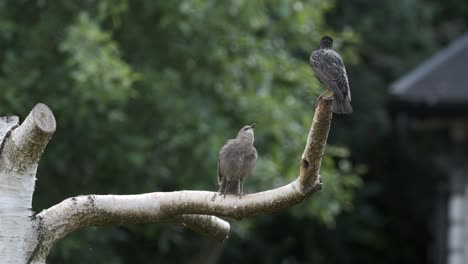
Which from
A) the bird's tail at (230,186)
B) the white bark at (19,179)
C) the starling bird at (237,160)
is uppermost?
the starling bird at (237,160)

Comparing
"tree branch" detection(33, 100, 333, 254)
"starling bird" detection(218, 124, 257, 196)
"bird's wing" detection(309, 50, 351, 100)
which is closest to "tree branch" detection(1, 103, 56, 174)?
"tree branch" detection(33, 100, 333, 254)

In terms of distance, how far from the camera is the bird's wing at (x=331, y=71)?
256 inches

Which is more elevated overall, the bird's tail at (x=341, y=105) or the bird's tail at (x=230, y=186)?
the bird's tail at (x=230, y=186)

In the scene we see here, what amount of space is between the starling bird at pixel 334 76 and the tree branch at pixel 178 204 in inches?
10.1

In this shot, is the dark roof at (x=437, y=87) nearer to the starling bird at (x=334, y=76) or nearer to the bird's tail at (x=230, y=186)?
the bird's tail at (x=230, y=186)

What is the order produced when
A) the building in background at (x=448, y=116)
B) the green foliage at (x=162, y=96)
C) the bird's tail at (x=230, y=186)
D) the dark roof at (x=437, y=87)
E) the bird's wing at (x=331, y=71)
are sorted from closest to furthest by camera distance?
the bird's wing at (x=331, y=71)
the bird's tail at (x=230, y=186)
the green foliage at (x=162, y=96)
the dark roof at (x=437, y=87)
the building in background at (x=448, y=116)

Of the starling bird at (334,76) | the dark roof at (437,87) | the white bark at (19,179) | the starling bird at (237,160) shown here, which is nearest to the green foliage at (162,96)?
the dark roof at (437,87)

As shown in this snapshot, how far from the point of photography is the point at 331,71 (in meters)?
6.76

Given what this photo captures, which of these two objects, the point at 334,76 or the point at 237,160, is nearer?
the point at 334,76

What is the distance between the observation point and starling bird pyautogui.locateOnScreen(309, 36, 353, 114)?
6.30 m

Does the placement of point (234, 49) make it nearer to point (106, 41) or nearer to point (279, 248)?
point (106, 41)

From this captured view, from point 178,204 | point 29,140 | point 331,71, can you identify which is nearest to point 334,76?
point 331,71

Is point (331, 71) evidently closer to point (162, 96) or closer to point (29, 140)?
point (29, 140)

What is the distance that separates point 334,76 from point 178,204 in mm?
1084
